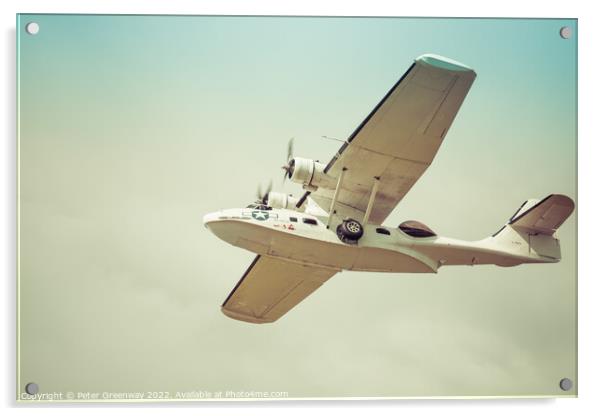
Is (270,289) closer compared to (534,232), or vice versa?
(534,232)

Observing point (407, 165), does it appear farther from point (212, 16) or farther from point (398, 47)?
point (212, 16)

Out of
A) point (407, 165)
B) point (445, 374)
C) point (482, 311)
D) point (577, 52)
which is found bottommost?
point (445, 374)

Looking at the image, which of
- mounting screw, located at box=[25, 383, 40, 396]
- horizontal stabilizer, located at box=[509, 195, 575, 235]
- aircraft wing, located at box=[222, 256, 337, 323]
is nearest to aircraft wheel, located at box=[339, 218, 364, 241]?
aircraft wing, located at box=[222, 256, 337, 323]

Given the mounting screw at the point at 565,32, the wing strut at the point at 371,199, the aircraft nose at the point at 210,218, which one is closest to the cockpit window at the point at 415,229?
the wing strut at the point at 371,199

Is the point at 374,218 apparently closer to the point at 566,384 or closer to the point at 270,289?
the point at 270,289

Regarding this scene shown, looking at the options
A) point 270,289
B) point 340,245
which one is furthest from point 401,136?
point 270,289

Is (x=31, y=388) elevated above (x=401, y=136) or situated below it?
below

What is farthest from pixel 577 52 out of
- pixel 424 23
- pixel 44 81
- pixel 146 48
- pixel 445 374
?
pixel 44 81
